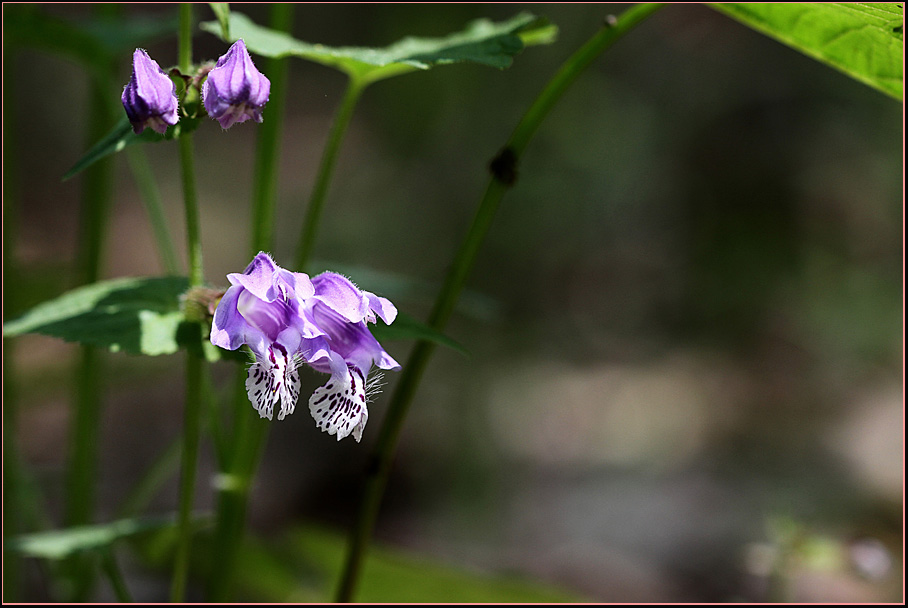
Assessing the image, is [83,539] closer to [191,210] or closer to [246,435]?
[246,435]

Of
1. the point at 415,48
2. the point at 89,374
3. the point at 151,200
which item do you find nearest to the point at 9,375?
the point at 89,374

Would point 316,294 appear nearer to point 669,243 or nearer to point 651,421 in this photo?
point 651,421

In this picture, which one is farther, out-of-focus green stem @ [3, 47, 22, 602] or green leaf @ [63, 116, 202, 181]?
out-of-focus green stem @ [3, 47, 22, 602]

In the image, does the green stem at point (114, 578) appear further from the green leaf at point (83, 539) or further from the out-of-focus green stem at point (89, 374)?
the out-of-focus green stem at point (89, 374)

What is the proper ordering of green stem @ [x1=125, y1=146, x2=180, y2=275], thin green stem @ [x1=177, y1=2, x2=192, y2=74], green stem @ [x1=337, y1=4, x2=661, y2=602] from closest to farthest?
1. thin green stem @ [x1=177, y1=2, x2=192, y2=74]
2. green stem @ [x1=337, y1=4, x2=661, y2=602]
3. green stem @ [x1=125, y1=146, x2=180, y2=275]

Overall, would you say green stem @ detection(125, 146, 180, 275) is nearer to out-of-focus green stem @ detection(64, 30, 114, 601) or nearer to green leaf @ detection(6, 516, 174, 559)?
out-of-focus green stem @ detection(64, 30, 114, 601)

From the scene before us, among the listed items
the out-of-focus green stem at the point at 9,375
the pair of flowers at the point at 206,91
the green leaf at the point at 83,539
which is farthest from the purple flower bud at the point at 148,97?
the out-of-focus green stem at the point at 9,375

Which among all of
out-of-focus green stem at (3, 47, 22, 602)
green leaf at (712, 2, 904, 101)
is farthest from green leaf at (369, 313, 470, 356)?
out-of-focus green stem at (3, 47, 22, 602)
